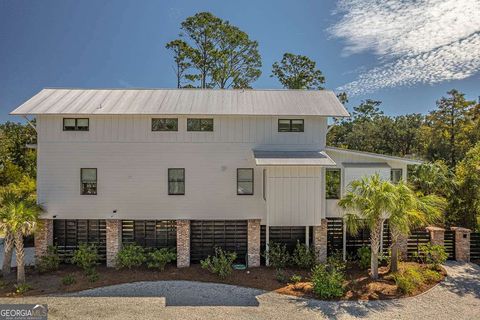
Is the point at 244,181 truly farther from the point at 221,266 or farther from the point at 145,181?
the point at 145,181

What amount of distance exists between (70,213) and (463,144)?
3197 centimetres

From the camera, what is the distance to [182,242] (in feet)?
48.7

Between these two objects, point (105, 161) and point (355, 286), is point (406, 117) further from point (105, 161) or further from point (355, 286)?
point (105, 161)

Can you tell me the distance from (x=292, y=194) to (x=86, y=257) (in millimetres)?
10364

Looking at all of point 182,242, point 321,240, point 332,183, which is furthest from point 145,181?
point 332,183

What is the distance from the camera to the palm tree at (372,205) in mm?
12406

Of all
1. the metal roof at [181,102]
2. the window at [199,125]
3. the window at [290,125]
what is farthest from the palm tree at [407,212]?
the window at [199,125]

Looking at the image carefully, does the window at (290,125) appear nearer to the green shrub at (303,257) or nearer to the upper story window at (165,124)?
the upper story window at (165,124)

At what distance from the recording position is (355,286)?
41.3 feet

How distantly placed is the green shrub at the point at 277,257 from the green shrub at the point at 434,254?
6.67 meters

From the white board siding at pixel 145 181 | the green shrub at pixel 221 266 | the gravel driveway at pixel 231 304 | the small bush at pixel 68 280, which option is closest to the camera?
the gravel driveway at pixel 231 304

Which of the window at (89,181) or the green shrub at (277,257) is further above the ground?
the window at (89,181)

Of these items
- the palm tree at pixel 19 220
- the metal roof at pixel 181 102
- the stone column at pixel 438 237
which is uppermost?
the metal roof at pixel 181 102

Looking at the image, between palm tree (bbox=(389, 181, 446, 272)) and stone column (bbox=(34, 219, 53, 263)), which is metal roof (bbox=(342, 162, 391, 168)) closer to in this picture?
palm tree (bbox=(389, 181, 446, 272))
